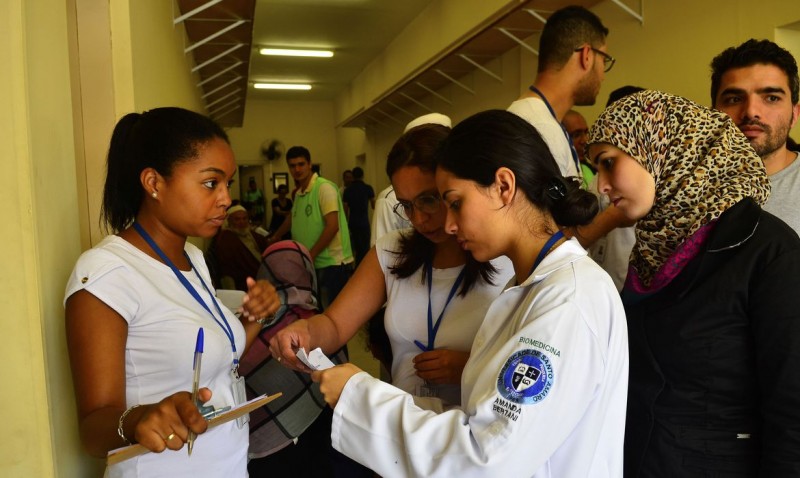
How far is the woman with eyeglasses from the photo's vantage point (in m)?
1.55

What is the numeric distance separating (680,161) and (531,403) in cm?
75

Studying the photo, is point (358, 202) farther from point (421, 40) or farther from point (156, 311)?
point (156, 311)

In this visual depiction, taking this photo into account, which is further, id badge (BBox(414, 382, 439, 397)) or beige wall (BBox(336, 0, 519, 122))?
beige wall (BBox(336, 0, 519, 122))

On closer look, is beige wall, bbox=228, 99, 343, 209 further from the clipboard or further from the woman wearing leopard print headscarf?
the clipboard

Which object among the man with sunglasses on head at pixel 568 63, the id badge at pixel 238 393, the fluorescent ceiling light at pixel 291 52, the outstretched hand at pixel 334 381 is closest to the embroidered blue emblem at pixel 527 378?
the outstretched hand at pixel 334 381

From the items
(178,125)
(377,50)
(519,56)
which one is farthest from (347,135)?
(178,125)

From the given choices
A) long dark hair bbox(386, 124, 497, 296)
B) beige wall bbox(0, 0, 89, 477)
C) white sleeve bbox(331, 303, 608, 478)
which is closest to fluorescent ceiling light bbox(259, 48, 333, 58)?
long dark hair bbox(386, 124, 497, 296)

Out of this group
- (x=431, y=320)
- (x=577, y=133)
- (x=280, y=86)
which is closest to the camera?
(x=431, y=320)

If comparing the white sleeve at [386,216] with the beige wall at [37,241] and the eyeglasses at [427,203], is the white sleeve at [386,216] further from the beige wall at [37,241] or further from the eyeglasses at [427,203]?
the beige wall at [37,241]

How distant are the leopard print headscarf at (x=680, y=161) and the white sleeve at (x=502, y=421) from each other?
1.65 feet

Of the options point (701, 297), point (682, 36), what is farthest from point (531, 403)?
point (682, 36)

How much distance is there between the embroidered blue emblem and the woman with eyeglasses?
42 cm

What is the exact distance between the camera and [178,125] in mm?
1458

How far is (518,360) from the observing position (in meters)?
1.05
